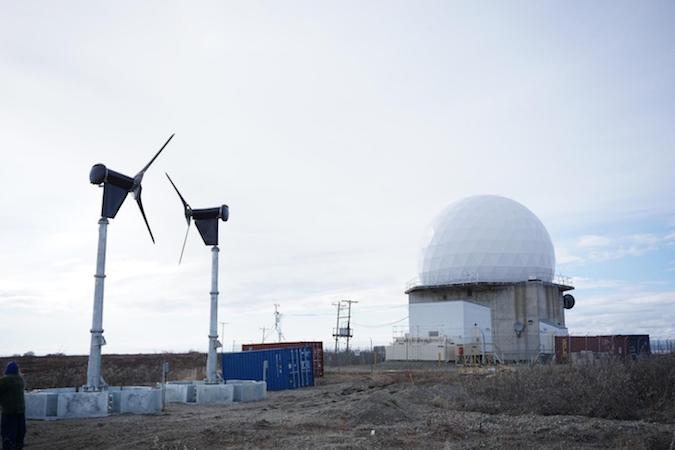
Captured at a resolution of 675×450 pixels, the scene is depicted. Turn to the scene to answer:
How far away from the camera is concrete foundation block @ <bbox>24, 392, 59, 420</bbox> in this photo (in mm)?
19984

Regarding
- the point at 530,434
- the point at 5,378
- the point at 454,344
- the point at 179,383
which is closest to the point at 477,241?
the point at 454,344

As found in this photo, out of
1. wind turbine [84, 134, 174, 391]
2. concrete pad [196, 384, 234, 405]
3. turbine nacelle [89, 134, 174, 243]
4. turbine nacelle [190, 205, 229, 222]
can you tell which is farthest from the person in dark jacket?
turbine nacelle [190, 205, 229, 222]

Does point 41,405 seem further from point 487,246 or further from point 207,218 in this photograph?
point 487,246

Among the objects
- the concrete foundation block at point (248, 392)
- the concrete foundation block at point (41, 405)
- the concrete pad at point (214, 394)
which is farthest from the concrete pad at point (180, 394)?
the concrete foundation block at point (41, 405)

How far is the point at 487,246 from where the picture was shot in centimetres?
5628

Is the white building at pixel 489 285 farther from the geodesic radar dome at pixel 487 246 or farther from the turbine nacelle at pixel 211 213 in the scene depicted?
the turbine nacelle at pixel 211 213

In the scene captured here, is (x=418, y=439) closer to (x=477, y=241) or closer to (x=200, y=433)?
(x=200, y=433)

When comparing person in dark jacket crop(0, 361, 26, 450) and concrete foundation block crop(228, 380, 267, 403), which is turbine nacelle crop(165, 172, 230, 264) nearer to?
concrete foundation block crop(228, 380, 267, 403)

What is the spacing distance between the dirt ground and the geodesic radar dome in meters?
35.6

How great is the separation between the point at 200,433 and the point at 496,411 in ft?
30.5

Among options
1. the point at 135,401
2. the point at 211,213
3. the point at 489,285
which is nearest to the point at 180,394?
the point at 135,401

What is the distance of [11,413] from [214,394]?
12.8 meters

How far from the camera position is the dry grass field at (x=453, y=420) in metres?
14.2

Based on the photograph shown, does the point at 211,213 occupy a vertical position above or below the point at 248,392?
above
